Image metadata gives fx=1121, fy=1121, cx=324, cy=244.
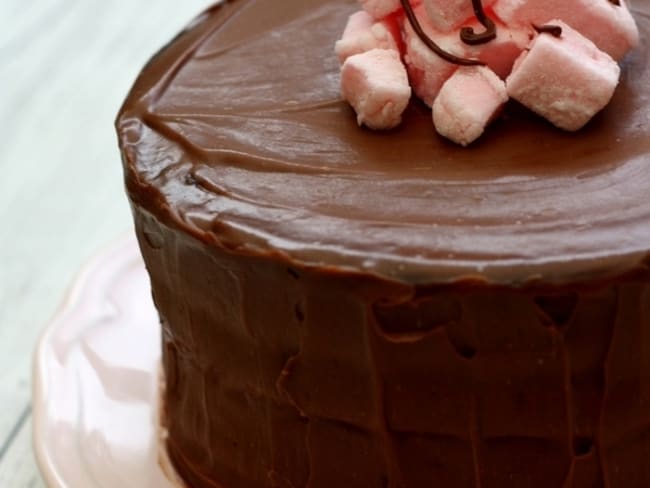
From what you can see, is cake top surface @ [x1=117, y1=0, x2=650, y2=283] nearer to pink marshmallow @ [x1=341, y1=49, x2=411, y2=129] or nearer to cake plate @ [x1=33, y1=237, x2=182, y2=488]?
pink marshmallow @ [x1=341, y1=49, x2=411, y2=129]

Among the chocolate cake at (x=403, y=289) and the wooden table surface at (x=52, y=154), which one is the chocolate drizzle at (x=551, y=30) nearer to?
the chocolate cake at (x=403, y=289)

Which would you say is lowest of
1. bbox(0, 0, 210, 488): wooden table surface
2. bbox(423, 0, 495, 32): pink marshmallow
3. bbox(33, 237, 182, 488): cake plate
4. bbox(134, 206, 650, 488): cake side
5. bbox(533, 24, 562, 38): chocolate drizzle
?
bbox(0, 0, 210, 488): wooden table surface

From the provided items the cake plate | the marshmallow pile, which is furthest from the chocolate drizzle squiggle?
the cake plate

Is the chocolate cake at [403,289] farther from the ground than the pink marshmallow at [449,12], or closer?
closer

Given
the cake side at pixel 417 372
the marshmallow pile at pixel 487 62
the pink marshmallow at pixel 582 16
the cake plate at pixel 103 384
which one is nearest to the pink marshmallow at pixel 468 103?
the marshmallow pile at pixel 487 62

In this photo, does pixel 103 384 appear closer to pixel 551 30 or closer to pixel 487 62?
pixel 487 62

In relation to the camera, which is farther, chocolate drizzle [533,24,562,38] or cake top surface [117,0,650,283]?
chocolate drizzle [533,24,562,38]
